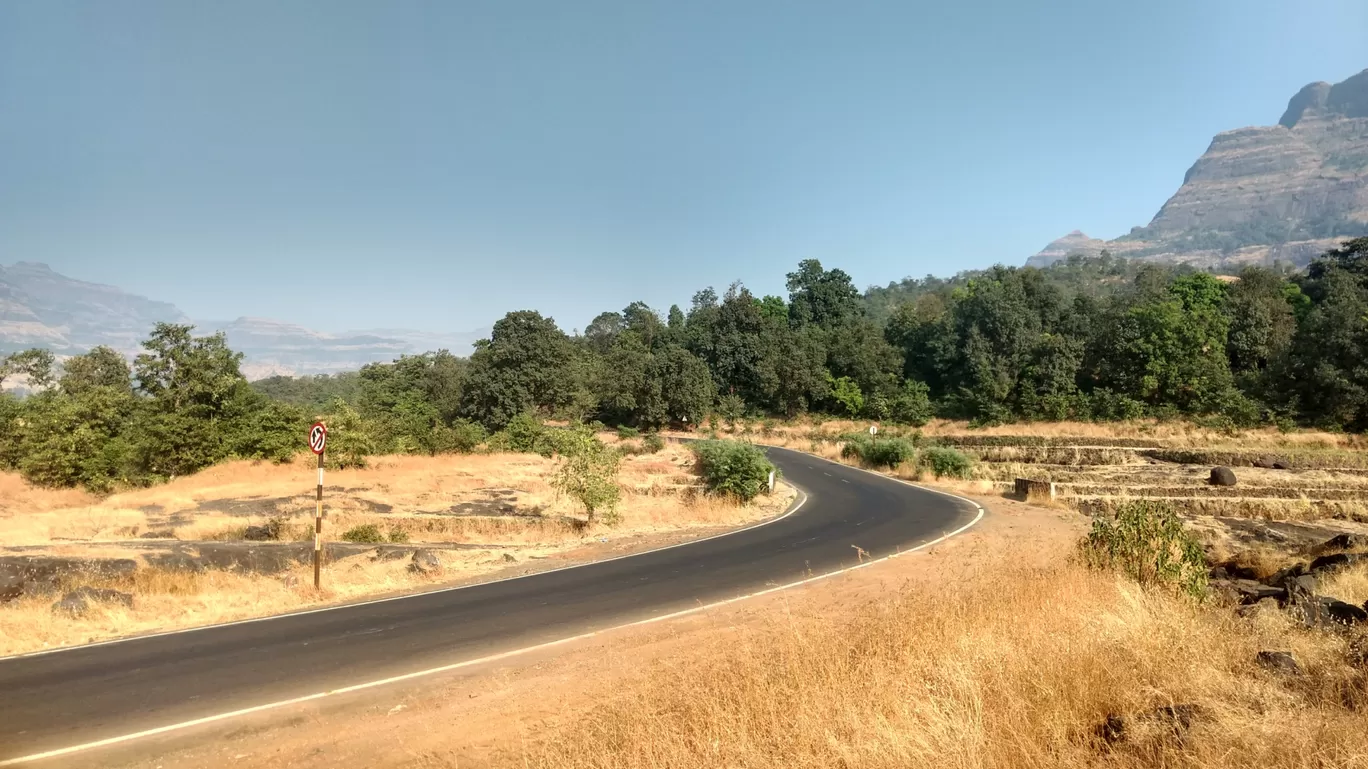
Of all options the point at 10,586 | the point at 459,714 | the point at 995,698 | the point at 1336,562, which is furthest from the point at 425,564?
the point at 1336,562

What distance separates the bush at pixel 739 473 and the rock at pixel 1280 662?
20.8m

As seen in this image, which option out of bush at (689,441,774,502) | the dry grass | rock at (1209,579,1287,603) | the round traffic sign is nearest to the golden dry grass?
bush at (689,441,774,502)

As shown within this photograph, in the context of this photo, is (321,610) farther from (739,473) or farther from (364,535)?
(739,473)

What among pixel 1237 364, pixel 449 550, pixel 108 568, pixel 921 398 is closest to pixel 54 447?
pixel 108 568

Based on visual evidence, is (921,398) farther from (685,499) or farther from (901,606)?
(901,606)

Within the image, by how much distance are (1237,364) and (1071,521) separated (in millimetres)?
49829

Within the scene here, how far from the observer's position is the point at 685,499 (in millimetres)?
27781

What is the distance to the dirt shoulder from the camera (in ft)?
23.4

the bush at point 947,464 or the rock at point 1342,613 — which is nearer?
the rock at point 1342,613

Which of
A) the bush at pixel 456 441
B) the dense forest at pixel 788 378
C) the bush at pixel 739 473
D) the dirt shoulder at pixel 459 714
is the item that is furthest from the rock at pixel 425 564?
the bush at pixel 456 441

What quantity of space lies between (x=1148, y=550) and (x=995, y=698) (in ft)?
20.3

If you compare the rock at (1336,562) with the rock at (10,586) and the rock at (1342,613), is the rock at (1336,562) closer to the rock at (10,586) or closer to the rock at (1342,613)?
the rock at (1342,613)

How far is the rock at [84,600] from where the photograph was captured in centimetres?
1212

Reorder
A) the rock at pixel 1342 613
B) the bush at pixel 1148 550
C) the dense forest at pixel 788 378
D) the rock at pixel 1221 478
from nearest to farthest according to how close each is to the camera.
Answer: the rock at pixel 1342 613 < the bush at pixel 1148 550 < the rock at pixel 1221 478 < the dense forest at pixel 788 378
